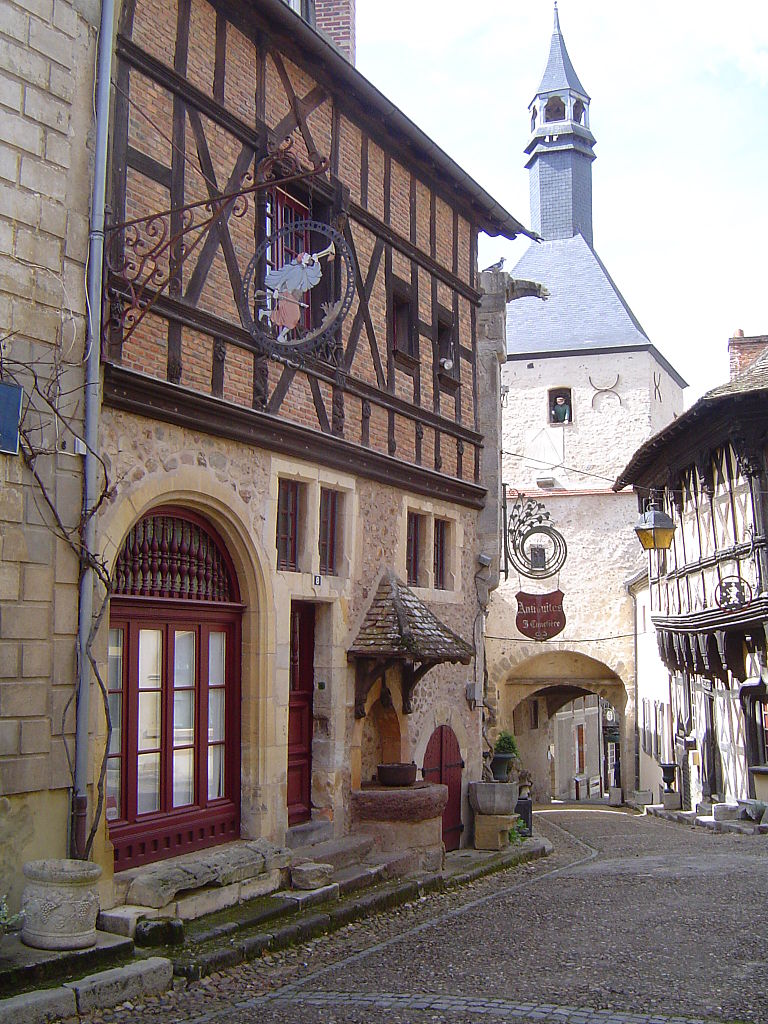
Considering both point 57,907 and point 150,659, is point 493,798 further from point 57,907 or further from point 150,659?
point 57,907

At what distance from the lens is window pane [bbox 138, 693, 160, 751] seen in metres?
7.84

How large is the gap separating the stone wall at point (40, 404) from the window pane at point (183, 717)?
1447 millimetres

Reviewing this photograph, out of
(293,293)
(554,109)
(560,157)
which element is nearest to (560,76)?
(554,109)

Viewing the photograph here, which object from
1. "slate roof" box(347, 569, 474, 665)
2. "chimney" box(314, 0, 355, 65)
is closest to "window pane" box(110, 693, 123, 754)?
"slate roof" box(347, 569, 474, 665)

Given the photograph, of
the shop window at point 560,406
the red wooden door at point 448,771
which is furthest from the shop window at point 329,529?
the shop window at point 560,406

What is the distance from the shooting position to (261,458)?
9.15 metres

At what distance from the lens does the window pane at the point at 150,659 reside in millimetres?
7895

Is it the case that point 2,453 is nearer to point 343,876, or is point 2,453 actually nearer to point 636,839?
point 343,876

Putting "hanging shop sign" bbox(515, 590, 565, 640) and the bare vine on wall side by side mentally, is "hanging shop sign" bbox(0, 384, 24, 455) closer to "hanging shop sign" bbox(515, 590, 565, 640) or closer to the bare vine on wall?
the bare vine on wall

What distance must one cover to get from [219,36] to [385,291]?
326 cm

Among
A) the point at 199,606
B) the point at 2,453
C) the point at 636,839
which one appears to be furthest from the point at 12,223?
the point at 636,839

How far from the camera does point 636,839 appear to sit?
16.0m

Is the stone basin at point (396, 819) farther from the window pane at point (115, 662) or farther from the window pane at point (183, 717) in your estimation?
the window pane at point (115, 662)

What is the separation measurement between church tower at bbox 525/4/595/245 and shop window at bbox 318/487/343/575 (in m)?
23.4
